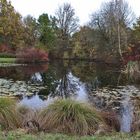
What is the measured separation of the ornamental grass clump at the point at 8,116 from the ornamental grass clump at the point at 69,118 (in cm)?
69

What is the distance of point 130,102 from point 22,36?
156 ft

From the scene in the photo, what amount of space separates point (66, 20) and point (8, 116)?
6611 centimetres

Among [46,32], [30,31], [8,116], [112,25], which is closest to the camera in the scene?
[8,116]

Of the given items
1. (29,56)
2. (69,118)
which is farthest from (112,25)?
(69,118)

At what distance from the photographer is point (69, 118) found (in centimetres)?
904

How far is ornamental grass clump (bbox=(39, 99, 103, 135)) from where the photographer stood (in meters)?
8.77

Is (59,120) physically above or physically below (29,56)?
below

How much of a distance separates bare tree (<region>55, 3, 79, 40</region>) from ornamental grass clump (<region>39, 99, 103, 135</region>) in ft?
209

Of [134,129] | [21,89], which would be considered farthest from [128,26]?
[134,129]

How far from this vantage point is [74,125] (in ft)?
29.0

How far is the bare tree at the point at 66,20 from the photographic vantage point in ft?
241

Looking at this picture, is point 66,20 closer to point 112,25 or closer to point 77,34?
point 77,34

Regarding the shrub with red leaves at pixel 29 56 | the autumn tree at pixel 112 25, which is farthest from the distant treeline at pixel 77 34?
the shrub with red leaves at pixel 29 56

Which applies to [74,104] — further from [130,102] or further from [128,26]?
[128,26]
